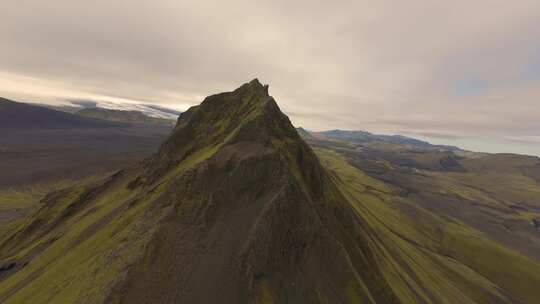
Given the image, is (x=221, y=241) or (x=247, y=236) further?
(x=247, y=236)

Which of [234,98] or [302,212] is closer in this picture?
[302,212]

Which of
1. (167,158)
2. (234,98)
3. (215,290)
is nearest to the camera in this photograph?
(215,290)

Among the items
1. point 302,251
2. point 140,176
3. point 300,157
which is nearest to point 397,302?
point 302,251

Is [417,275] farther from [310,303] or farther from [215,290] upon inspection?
[215,290]

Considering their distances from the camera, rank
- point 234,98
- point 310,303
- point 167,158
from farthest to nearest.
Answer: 1. point 234,98
2. point 167,158
3. point 310,303

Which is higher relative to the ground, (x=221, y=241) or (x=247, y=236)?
(x=247, y=236)

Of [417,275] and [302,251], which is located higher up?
[302,251]

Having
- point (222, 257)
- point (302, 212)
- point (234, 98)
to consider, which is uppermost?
point (234, 98)

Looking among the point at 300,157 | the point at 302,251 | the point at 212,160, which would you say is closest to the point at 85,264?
the point at 212,160

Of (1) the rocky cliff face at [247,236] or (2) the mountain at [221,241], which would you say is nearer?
(1) the rocky cliff face at [247,236]

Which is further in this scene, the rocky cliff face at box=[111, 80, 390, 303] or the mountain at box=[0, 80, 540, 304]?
the mountain at box=[0, 80, 540, 304]
